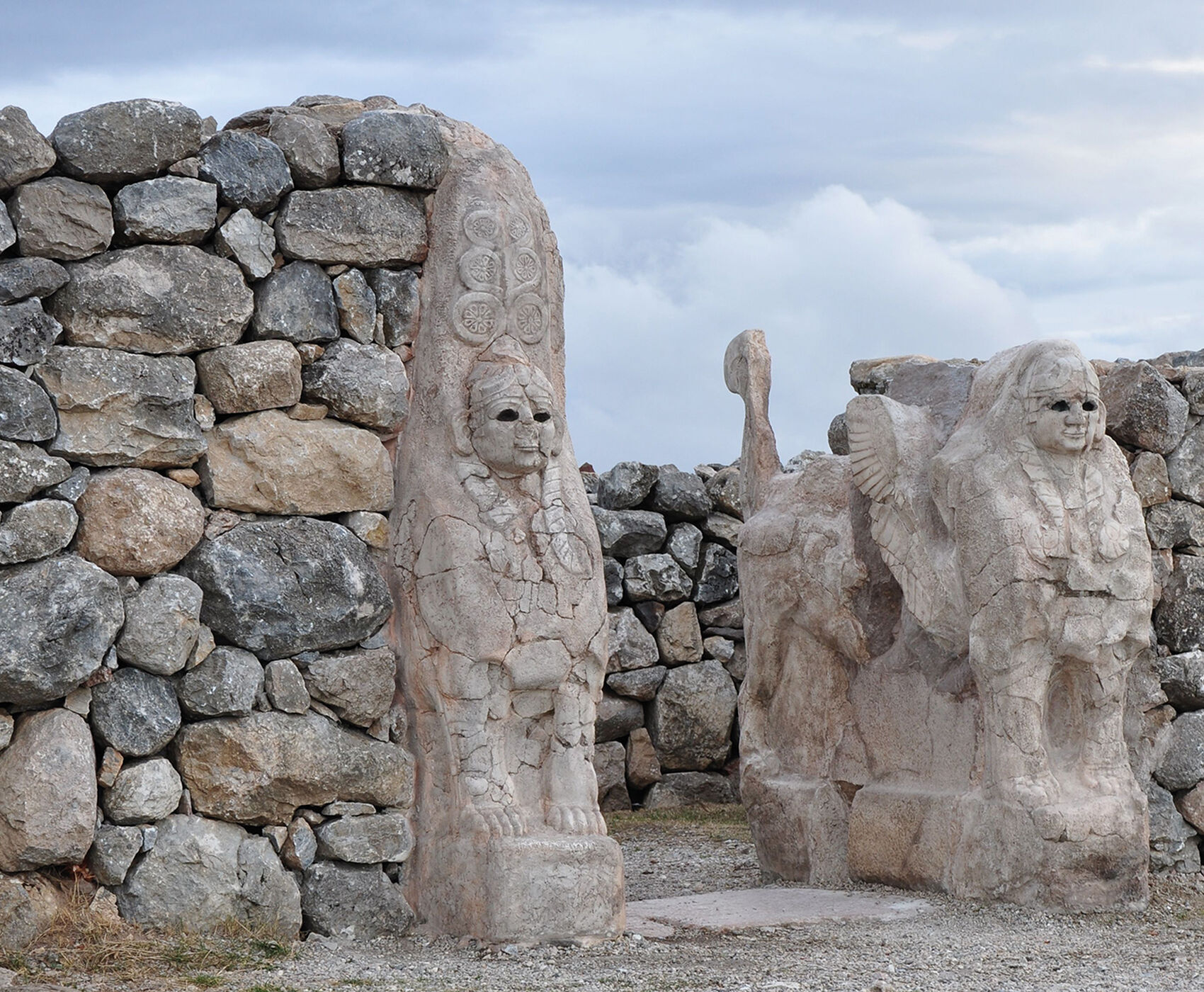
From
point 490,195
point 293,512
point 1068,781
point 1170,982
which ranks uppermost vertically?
point 490,195

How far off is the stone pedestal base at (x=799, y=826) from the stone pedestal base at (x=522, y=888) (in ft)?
5.60

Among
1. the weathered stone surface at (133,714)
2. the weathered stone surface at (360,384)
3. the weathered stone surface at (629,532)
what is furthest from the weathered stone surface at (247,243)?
the weathered stone surface at (629,532)

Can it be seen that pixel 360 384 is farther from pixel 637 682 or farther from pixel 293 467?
pixel 637 682

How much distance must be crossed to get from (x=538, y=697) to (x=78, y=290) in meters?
2.02

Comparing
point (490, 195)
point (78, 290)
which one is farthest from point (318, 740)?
point (490, 195)

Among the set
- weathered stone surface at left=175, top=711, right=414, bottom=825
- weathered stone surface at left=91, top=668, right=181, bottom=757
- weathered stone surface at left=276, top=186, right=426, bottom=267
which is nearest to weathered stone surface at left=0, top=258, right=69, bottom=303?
weathered stone surface at left=276, top=186, right=426, bottom=267

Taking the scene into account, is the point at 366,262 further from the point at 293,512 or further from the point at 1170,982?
the point at 1170,982

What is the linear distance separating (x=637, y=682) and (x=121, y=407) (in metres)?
5.46

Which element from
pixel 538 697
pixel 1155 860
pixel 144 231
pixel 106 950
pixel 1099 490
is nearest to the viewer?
pixel 106 950

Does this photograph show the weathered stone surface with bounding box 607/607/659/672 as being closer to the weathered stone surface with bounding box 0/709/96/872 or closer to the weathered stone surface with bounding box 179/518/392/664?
the weathered stone surface with bounding box 179/518/392/664

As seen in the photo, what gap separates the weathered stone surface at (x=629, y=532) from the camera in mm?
10211

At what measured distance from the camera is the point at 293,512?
5457 millimetres

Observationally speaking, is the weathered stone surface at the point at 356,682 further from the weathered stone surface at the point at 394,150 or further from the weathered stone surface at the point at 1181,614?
the weathered stone surface at the point at 1181,614

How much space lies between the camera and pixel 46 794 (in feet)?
15.9
